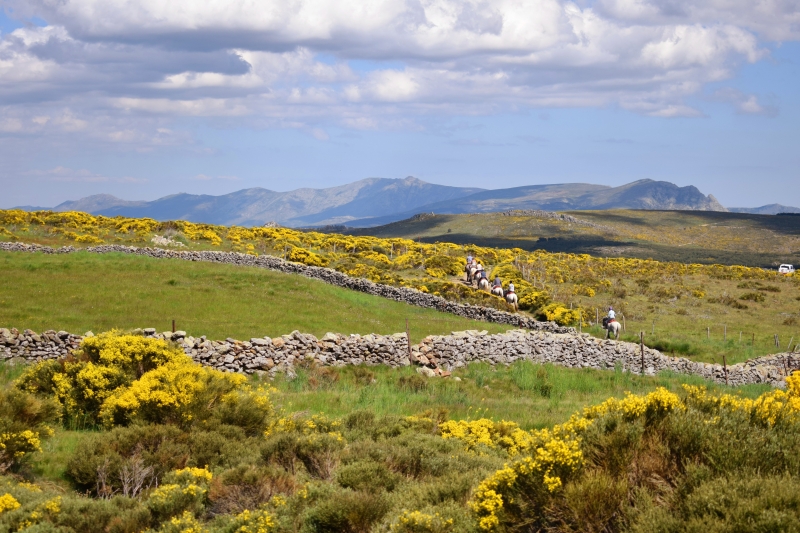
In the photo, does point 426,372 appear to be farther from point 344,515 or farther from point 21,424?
point 344,515

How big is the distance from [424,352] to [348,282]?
1598 cm

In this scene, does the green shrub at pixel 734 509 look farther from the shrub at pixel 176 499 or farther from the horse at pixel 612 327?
the horse at pixel 612 327

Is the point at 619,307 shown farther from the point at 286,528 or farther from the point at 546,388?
the point at 286,528

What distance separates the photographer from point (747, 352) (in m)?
29.3

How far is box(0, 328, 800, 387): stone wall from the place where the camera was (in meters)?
17.7

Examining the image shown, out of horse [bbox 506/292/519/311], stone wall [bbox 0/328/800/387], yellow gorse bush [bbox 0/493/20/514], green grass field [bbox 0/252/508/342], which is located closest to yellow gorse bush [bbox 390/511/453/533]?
yellow gorse bush [bbox 0/493/20/514]

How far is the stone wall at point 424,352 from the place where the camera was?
58.0 feet

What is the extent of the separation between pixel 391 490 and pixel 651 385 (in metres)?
14.8

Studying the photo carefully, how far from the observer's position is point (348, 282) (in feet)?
121

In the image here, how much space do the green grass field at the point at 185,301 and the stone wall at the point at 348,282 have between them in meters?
1.23

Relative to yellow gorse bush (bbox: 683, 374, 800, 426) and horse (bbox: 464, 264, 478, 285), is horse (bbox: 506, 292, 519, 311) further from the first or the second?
yellow gorse bush (bbox: 683, 374, 800, 426)

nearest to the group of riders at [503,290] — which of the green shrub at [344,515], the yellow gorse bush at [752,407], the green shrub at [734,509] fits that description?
the yellow gorse bush at [752,407]

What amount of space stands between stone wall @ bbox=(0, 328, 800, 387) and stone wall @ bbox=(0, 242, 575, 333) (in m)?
5.63

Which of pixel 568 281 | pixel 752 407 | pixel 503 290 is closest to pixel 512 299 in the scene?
pixel 503 290
